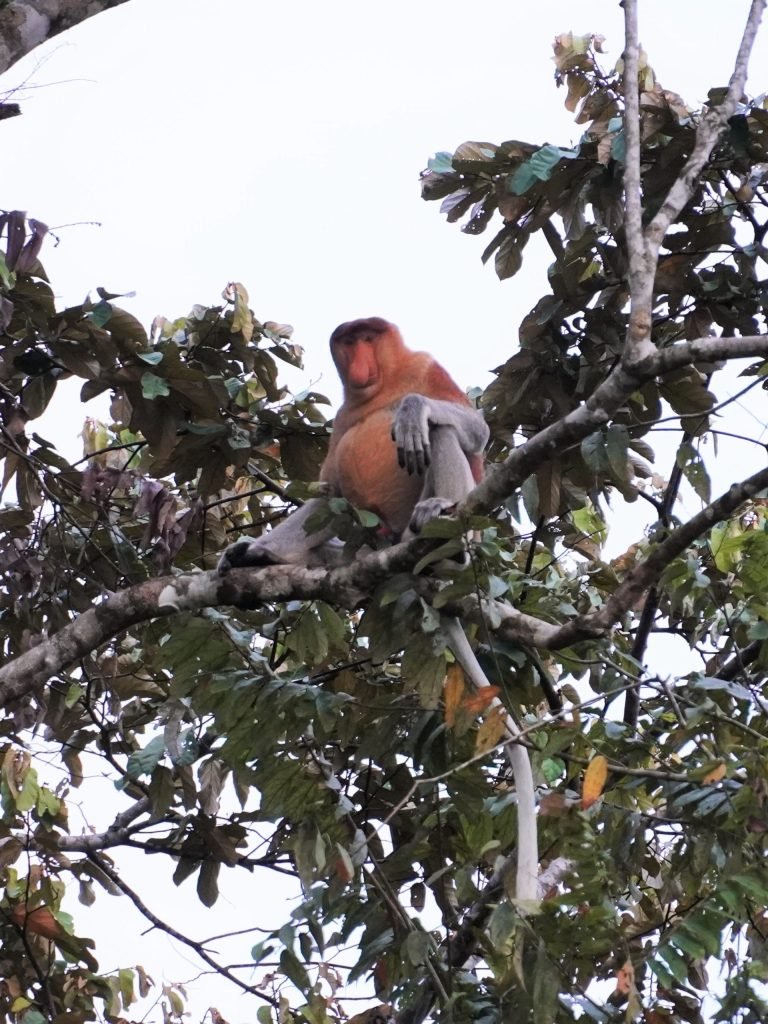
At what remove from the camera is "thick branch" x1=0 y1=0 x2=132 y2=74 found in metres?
2.64

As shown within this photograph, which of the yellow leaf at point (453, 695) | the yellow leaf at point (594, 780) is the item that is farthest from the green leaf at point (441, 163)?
the yellow leaf at point (594, 780)

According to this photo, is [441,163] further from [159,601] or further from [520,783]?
[520,783]

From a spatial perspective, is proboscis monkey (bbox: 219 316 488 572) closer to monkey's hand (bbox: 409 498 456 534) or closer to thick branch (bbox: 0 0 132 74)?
monkey's hand (bbox: 409 498 456 534)

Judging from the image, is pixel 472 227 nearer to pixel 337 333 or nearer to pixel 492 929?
pixel 337 333

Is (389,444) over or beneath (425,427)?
over

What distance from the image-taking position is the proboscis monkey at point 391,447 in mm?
3604

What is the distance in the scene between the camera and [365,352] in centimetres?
412

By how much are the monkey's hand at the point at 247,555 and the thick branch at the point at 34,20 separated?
1402mm

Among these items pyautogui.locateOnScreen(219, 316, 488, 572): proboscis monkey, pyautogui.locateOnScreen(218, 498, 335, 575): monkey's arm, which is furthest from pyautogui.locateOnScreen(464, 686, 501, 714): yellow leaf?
pyautogui.locateOnScreen(218, 498, 335, 575): monkey's arm

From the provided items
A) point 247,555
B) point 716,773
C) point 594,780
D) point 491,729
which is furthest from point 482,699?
point 247,555

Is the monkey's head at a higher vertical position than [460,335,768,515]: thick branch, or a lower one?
higher

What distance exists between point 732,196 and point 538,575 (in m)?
1.27

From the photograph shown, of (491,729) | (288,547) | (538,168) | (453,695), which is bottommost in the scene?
(491,729)

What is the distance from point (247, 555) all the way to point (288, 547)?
0.27 m
